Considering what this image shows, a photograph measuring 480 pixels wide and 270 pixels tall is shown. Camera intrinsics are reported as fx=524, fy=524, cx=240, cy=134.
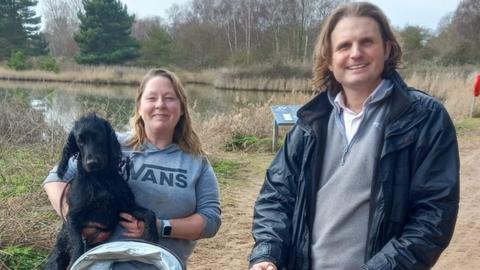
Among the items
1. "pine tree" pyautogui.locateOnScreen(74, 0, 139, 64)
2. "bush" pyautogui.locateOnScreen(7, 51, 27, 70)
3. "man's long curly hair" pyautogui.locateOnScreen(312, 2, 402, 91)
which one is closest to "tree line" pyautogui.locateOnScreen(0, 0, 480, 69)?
"pine tree" pyautogui.locateOnScreen(74, 0, 139, 64)

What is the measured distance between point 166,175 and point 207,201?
11.7 inches

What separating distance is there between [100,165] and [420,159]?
168cm

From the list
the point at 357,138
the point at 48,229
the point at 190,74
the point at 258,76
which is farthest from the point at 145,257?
the point at 190,74

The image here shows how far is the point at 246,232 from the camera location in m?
6.28

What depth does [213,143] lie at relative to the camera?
1142 centimetres

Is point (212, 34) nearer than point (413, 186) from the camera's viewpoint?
No

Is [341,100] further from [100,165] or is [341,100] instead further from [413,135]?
[100,165]

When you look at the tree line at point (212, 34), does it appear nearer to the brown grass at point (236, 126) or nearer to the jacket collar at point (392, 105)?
the brown grass at point (236, 126)

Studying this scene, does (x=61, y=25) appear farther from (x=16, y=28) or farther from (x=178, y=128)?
(x=178, y=128)

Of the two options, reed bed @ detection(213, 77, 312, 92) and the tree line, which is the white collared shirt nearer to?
reed bed @ detection(213, 77, 312, 92)

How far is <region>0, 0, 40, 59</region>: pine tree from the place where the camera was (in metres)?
45.0

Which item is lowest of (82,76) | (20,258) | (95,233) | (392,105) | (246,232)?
(82,76)

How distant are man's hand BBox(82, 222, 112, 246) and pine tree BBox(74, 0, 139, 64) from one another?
1659 inches

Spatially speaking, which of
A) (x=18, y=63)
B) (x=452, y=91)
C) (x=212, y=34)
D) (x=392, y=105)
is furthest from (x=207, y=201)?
(x=212, y=34)
